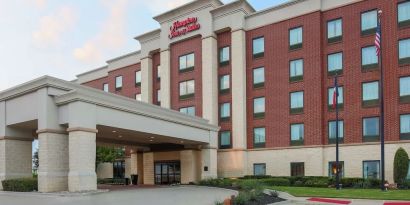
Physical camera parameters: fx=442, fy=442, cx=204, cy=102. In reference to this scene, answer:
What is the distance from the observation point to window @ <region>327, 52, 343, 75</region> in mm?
41344

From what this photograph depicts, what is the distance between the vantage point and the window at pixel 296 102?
43.2 meters

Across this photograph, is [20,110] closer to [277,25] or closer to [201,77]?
[201,77]

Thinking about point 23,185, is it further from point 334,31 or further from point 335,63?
point 334,31

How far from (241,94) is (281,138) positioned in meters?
6.29

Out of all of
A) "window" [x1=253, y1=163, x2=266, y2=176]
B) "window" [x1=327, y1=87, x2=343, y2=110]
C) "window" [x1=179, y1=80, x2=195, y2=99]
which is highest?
"window" [x1=179, y1=80, x2=195, y2=99]

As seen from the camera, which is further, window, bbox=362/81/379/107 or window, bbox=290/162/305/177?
window, bbox=290/162/305/177

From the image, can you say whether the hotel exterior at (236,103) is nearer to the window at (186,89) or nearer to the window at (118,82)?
the window at (186,89)

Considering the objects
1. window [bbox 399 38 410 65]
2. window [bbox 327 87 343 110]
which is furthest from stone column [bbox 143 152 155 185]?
window [bbox 399 38 410 65]

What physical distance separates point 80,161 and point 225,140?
2208 cm

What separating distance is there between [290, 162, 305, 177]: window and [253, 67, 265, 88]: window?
8.90 m

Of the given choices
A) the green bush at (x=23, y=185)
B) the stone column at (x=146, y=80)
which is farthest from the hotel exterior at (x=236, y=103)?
the green bush at (x=23, y=185)

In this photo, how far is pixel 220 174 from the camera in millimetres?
46469

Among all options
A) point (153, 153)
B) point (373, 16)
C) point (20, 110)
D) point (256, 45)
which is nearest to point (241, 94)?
point (256, 45)

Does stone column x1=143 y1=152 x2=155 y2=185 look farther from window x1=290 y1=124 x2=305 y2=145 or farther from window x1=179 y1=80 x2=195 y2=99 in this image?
window x1=290 y1=124 x2=305 y2=145
